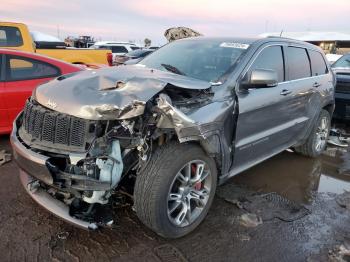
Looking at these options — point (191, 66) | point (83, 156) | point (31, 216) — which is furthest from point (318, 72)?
point (31, 216)

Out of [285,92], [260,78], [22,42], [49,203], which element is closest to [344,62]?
[285,92]

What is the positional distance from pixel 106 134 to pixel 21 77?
3484 millimetres

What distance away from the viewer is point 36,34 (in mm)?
12328

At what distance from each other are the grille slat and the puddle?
7.95ft

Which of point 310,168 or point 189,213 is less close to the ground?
point 189,213

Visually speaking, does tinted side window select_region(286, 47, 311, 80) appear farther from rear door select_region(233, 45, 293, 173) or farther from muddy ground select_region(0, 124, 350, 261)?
muddy ground select_region(0, 124, 350, 261)

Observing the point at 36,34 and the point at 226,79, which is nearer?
the point at 226,79

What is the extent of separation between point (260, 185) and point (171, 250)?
192 centimetres

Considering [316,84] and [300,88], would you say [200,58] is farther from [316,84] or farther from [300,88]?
[316,84]

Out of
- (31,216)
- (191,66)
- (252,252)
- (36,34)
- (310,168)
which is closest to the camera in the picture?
(252,252)

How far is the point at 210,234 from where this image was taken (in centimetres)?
342

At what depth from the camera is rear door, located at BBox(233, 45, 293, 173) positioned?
12.3ft

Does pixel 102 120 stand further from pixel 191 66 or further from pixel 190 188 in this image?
pixel 191 66

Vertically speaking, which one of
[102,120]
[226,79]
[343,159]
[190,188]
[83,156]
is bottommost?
[343,159]
